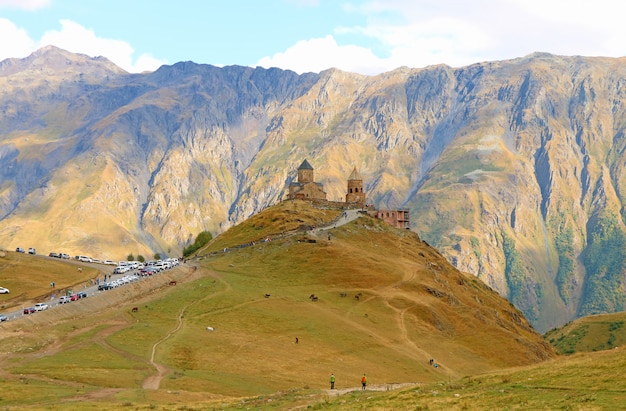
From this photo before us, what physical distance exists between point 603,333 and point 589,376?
13933cm

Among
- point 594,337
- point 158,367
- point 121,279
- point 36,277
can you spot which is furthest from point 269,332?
point 594,337

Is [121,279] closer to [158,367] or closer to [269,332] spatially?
[269,332]

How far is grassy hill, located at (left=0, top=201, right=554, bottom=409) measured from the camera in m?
81.2

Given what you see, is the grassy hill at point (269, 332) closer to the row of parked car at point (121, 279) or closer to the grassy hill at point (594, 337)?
the row of parked car at point (121, 279)

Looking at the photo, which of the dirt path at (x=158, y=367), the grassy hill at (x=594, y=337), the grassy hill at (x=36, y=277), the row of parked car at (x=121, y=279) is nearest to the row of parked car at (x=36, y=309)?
the row of parked car at (x=121, y=279)

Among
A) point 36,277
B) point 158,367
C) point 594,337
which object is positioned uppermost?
point 36,277

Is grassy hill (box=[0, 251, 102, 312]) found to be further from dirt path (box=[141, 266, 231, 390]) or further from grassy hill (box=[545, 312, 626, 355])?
grassy hill (box=[545, 312, 626, 355])

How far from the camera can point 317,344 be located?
11094cm

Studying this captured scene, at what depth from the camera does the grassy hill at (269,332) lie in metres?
81.2

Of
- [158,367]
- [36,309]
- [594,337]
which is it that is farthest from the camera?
[594,337]

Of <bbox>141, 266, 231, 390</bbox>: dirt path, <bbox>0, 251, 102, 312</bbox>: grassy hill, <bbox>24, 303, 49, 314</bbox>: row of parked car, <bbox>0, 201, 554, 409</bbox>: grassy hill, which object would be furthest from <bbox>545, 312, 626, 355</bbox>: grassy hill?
<bbox>24, 303, 49, 314</bbox>: row of parked car

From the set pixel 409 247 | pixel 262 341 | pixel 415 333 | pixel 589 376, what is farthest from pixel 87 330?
pixel 409 247

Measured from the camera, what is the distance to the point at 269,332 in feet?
373

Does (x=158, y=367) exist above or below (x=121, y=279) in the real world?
below
